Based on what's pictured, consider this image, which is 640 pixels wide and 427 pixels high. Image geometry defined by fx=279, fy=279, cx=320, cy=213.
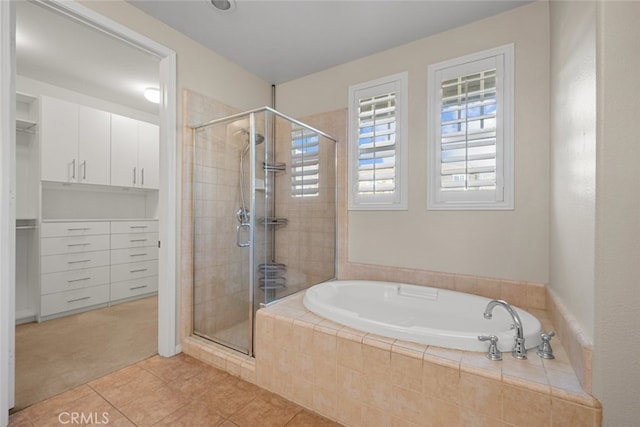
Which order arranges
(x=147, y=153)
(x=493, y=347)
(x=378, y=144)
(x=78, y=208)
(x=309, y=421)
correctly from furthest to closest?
(x=147, y=153) < (x=78, y=208) < (x=378, y=144) < (x=309, y=421) < (x=493, y=347)

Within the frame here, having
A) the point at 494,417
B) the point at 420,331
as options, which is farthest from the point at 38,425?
the point at 494,417

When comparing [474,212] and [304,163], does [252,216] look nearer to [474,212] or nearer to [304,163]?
[304,163]

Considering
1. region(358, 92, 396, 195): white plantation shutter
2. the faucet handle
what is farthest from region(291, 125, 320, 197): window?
the faucet handle

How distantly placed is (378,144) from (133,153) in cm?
315

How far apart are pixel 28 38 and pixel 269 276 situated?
2.85 metres

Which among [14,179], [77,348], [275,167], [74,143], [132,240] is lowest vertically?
[77,348]

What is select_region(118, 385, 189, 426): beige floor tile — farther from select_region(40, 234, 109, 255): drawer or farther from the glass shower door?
select_region(40, 234, 109, 255): drawer

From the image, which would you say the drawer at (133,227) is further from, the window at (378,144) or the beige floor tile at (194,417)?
→ the window at (378,144)

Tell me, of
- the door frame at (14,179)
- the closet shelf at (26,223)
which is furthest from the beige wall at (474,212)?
the closet shelf at (26,223)

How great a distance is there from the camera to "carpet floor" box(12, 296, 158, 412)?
69.5 inches

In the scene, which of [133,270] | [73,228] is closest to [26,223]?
[73,228]

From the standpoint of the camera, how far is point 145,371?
191 cm

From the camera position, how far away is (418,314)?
208 centimetres

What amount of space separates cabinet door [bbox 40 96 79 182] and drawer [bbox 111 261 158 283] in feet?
3.68
